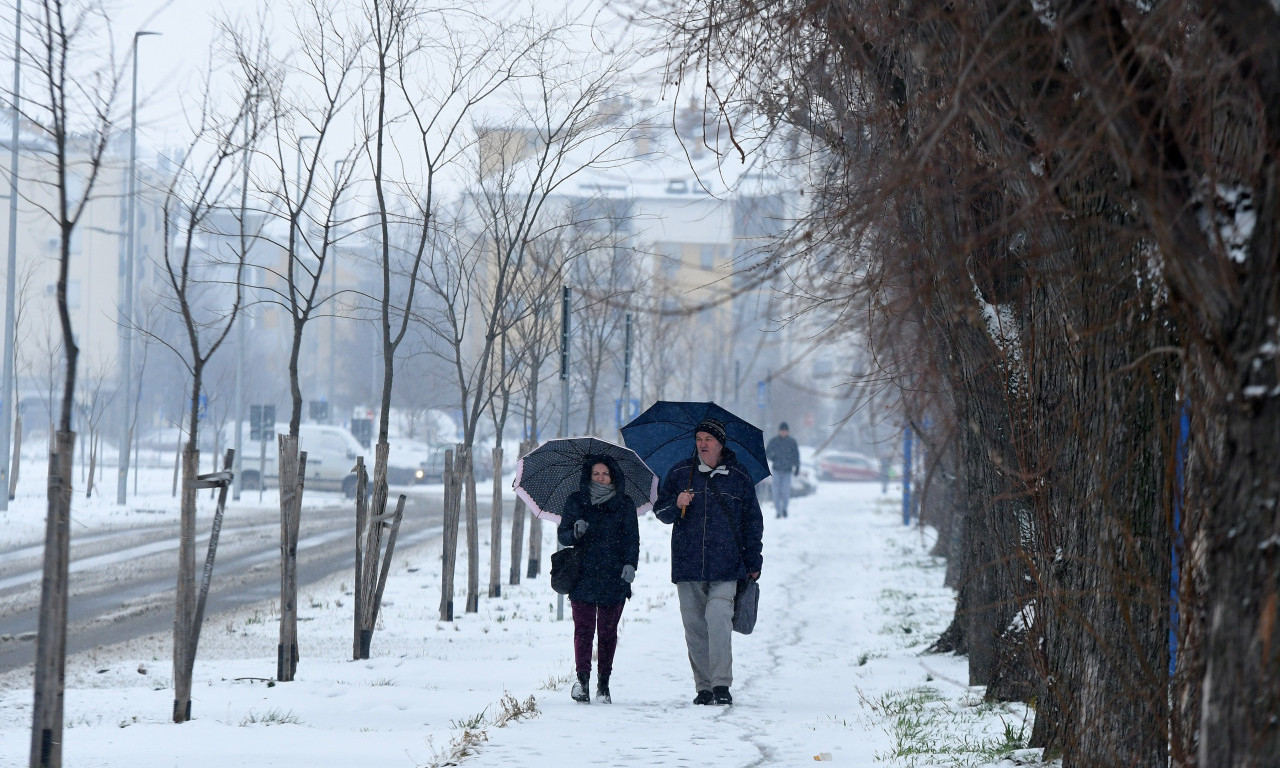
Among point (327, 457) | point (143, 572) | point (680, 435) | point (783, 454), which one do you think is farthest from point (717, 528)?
point (327, 457)

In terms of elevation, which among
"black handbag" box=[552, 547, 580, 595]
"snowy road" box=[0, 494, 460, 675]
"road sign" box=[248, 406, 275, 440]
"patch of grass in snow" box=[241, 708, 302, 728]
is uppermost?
"road sign" box=[248, 406, 275, 440]

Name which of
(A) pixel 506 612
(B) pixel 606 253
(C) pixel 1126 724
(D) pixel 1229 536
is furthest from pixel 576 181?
(D) pixel 1229 536

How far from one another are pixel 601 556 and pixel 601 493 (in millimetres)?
408

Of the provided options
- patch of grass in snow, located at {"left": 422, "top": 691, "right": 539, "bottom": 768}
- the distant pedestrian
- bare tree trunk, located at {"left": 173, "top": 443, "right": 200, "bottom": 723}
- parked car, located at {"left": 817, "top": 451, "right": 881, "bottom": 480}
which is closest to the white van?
the distant pedestrian

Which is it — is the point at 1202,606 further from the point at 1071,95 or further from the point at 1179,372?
the point at 1071,95

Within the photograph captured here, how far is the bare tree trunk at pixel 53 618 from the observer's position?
200 inches

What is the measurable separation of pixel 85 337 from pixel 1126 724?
70957 mm

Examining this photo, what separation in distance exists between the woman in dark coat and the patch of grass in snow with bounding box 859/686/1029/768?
159 centimetres

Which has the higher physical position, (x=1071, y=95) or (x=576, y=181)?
(x=576, y=181)

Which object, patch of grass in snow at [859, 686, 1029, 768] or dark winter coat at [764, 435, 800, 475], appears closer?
patch of grass in snow at [859, 686, 1029, 768]

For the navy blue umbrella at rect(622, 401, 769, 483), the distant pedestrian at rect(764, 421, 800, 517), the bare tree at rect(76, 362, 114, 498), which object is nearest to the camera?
the navy blue umbrella at rect(622, 401, 769, 483)

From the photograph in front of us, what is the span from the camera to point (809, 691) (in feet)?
29.4

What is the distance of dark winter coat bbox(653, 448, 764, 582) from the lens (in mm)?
8258

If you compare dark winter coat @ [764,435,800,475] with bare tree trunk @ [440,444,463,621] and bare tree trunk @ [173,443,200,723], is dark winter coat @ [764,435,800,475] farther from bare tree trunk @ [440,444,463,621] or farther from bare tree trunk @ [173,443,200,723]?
bare tree trunk @ [173,443,200,723]
